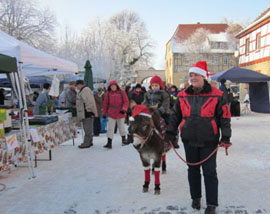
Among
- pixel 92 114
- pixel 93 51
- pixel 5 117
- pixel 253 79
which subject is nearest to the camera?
pixel 5 117

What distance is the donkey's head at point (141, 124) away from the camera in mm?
3904

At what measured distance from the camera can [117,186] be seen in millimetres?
4777

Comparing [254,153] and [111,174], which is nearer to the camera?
[111,174]

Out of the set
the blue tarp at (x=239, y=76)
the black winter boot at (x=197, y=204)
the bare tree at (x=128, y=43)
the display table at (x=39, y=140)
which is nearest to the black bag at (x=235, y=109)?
the blue tarp at (x=239, y=76)

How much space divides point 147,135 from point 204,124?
91cm

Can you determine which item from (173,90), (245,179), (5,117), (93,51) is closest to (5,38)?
(5,117)

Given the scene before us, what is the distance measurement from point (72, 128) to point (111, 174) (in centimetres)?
288

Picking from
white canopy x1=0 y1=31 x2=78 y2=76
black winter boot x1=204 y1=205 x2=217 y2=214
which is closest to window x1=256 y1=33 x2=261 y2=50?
white canopy x1=0 y1=31 x2=78 y2=76

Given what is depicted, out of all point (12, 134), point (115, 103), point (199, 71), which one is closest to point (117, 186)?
point (12, 134)

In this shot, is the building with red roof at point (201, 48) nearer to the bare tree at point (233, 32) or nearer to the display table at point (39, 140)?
the bare tree at point (233, 32)

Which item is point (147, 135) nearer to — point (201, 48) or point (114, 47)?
point (114, 47)

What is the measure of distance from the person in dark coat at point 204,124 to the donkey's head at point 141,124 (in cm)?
51

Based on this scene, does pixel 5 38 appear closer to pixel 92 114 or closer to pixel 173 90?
pixel 92 114

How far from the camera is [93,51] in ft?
106
